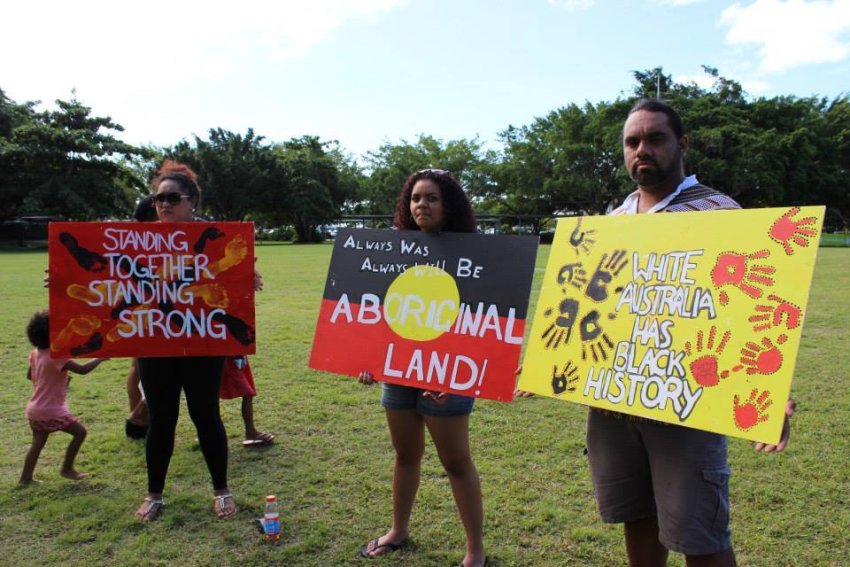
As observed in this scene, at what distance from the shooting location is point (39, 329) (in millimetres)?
4023

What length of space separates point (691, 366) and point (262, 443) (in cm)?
359

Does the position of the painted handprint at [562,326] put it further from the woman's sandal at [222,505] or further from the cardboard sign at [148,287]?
the woman's sandal at [222,505]

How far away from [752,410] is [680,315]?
40cm

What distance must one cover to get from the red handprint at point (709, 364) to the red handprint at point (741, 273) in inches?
4.8

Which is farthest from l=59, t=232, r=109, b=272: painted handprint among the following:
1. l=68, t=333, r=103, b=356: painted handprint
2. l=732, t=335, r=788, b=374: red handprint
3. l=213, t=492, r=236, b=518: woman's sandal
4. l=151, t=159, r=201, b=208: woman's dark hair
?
l=732, t=335, r=788, b=374: red handprint

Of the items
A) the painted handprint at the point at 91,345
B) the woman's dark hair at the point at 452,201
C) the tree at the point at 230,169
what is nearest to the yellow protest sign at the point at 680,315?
the woman's dark hair at the point at 452,201

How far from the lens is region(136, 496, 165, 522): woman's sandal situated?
355 cm

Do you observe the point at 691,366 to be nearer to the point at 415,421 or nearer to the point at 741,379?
the point at 741,379

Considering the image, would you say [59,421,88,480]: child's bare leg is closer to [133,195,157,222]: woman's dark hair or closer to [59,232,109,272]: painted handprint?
[59,232,109,272]: painted handprint

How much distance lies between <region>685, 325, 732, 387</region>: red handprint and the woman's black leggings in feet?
8.57

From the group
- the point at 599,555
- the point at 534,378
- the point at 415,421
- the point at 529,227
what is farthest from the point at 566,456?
the point at 529,227

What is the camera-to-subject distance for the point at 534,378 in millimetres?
2422

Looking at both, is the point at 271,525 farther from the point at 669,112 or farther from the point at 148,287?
the point at 669,112

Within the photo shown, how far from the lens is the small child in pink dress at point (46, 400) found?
3.96 metres
